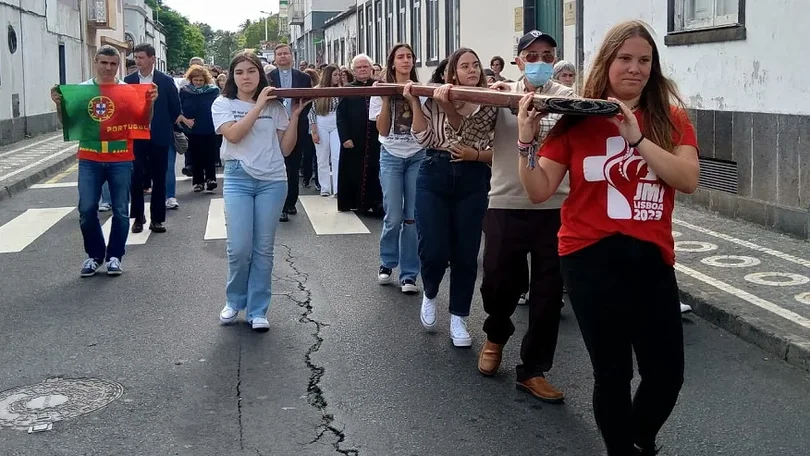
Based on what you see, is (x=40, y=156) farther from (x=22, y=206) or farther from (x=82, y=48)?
(x=82, y=48)

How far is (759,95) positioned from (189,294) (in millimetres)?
6083

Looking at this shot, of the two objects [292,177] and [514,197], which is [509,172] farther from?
[292,177]

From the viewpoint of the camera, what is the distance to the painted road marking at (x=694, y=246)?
29.7 feet

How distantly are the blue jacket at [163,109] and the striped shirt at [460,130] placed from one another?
5.39 m

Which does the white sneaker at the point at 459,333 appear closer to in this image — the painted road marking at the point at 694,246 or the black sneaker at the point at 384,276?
the black sneaker at the point at 384,276

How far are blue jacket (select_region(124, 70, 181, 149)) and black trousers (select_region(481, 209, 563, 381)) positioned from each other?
6.27 m

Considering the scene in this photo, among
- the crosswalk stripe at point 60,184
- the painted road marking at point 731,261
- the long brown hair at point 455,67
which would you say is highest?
the long brown hair at point 455,67

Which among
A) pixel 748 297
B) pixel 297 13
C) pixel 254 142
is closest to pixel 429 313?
pixel 254 142

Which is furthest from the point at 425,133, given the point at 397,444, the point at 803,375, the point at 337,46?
the point at 337,46

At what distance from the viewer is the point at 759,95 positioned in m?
10.1

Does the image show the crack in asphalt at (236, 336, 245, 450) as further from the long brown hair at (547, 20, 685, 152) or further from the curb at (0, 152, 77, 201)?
the curb at (0, 152, 77, 201)

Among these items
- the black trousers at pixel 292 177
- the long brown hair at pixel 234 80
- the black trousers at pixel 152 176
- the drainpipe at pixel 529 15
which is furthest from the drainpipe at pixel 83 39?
the long brown hair at pixel 234 80

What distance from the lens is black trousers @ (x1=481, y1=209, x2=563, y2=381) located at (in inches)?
203

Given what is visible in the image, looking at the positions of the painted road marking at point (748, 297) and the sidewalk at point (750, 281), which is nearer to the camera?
the sidewalk at point (750, 281)
